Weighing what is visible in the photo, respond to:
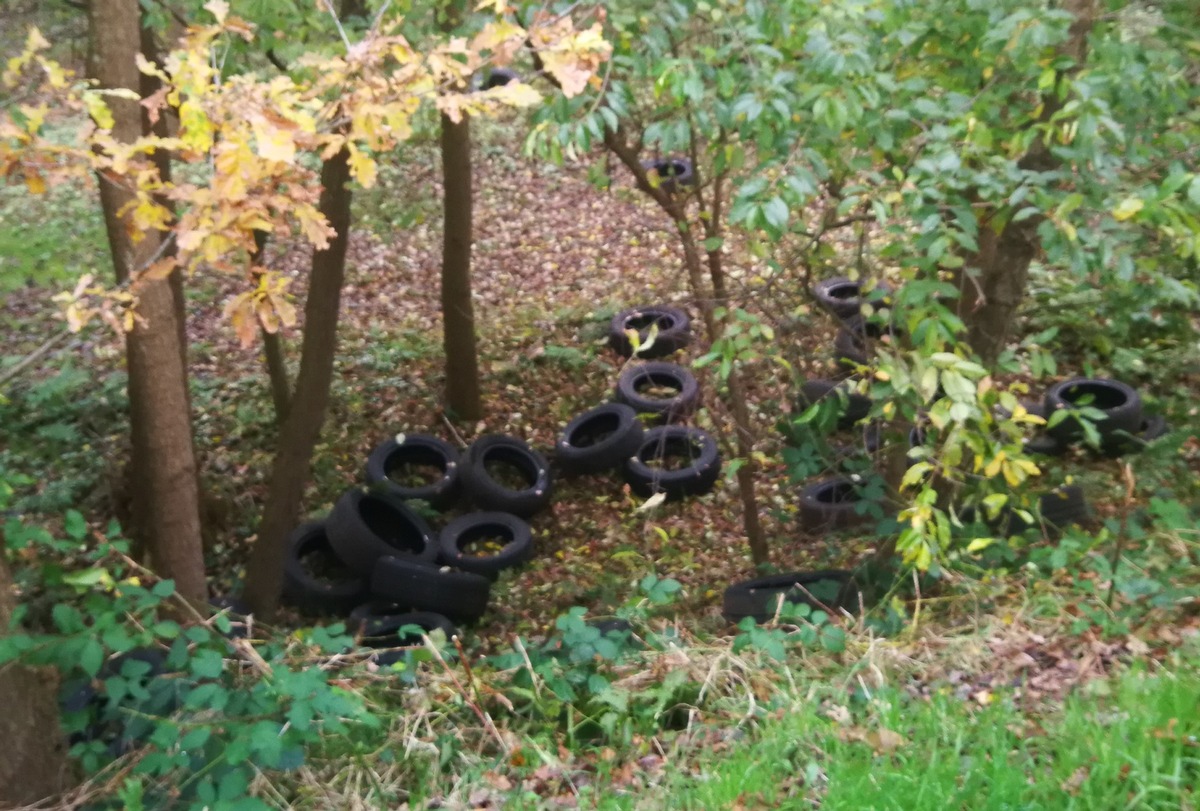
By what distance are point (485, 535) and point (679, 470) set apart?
1.66 metres

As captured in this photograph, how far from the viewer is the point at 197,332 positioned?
33.4 feet

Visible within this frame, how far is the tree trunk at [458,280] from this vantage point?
25.5 ft

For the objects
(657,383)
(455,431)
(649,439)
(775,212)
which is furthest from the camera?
A: (657,383)

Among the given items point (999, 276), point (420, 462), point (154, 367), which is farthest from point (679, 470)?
point (154, 367)

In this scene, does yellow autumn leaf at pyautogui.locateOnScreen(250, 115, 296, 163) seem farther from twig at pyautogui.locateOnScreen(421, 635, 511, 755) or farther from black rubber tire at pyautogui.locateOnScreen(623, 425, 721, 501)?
black rubber tire at pyautogui.locateOnScreen(623, 425, 721, 501)

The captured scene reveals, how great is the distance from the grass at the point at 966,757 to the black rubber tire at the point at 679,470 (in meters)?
4.34

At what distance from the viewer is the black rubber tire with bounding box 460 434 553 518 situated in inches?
301

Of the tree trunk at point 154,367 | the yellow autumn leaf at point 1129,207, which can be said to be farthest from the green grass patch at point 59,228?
the yellow autumn leaf at point 1129,207

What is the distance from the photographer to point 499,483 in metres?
8.11

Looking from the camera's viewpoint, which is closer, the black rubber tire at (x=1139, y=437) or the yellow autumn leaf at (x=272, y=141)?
the yellow autumn leaf at (x=272, y=141)

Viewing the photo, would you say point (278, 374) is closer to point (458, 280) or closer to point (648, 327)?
point (458, 280)

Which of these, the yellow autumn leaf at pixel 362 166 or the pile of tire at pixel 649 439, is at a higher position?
the yellow autumn leaf at pixel 362 166

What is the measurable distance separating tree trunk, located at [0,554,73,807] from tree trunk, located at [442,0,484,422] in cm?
534

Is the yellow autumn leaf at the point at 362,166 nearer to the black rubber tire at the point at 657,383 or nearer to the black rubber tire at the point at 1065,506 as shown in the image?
the black rubber tire at the point at 1065,506
